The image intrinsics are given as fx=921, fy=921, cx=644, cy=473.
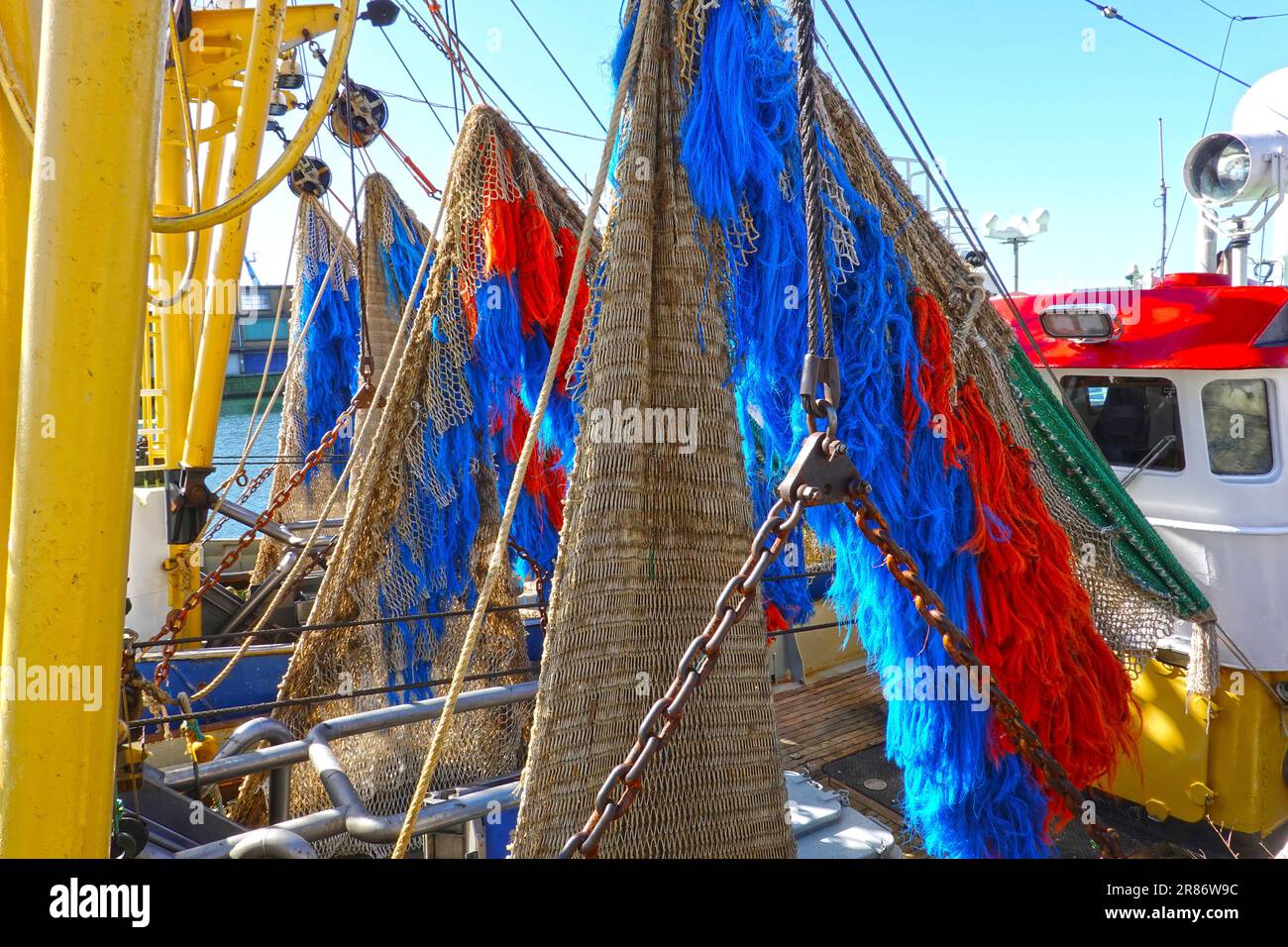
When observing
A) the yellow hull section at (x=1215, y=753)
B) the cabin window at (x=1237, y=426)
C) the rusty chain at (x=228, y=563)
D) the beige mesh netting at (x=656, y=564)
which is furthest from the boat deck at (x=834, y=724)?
the rusty chain at (x=228, y=563)

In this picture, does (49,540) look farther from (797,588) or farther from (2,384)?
(797,588)

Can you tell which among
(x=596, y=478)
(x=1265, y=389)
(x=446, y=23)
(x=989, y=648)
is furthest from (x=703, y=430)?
(x=1265, y=389)

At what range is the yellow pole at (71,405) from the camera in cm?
161

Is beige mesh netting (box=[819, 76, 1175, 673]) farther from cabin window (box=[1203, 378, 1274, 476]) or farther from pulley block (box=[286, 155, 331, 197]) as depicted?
pulley block (box=[286, 155, 331, 197])

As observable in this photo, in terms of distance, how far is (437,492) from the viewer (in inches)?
162

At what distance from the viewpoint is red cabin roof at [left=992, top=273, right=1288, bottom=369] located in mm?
4445

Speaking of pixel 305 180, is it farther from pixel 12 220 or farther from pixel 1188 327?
pixel 1188 327

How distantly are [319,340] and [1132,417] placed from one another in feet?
22.7

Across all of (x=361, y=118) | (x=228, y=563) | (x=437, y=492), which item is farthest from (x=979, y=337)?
(x=228, y=563)

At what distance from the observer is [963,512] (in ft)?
8.96

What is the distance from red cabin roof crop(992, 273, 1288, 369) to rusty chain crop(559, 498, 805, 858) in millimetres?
3315

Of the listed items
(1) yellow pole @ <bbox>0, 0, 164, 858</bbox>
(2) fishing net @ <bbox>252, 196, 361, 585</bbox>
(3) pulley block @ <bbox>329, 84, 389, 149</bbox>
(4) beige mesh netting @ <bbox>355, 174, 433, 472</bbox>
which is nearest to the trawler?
(1) yellow pole @ <bbox>0, 0, 164, 858</bbox>

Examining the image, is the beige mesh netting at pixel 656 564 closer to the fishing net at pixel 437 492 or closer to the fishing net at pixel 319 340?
the fishing net at pixel 437 492

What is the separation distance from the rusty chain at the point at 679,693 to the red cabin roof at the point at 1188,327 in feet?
10.9
